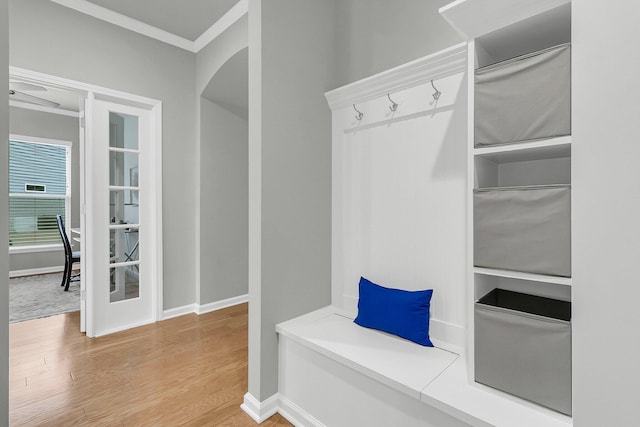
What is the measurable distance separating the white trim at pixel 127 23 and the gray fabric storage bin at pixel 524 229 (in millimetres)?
3393

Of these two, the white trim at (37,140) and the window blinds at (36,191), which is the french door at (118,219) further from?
the window blinds at (36,191)

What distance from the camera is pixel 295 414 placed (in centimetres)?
171

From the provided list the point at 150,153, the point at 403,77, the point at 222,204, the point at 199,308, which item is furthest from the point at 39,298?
the point at 403,77

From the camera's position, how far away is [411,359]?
4.77 feet

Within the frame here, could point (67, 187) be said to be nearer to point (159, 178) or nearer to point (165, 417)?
point (159, 178)

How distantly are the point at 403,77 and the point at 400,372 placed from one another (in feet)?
5.09

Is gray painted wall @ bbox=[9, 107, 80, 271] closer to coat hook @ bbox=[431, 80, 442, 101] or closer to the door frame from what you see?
the door frame

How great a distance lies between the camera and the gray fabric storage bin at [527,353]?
3.41ft

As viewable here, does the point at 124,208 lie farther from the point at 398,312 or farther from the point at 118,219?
the point at 398,312

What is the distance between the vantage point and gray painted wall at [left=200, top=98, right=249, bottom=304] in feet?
11.2

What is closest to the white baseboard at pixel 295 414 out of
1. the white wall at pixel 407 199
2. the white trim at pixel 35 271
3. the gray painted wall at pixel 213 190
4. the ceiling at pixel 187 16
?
the white wall at pixel 407 199

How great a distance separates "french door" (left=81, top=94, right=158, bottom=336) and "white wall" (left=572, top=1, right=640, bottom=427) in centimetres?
334

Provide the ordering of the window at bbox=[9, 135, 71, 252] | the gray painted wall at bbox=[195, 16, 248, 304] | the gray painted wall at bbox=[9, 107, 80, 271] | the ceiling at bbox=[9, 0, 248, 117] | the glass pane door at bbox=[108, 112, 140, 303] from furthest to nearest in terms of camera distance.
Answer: the window at bbox=[9, 135, 71, 252] < the gray painted wall at bbox=[9, 107, 80, 271] < the gray painted wall at bbox=[195, 16, 248, 304] < the glass pane door at bbox=[108, 112, 140, 303] < the ceiling at bbox=[9, 0, 248, 117]

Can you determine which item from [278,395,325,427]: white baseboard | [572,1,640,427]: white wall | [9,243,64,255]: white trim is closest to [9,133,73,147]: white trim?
[9,243,64,255]: white trim
